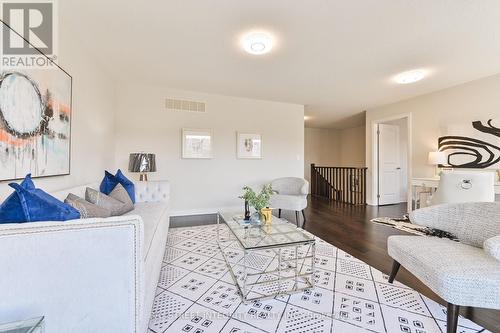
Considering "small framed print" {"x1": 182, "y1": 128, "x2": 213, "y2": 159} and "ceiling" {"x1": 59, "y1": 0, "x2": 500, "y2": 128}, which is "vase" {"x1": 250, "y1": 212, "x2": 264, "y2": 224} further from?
"small framed print" {"x1": 182, "y1": 128, "x2": 213, "y2": 159}

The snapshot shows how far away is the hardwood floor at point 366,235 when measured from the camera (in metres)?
1.51

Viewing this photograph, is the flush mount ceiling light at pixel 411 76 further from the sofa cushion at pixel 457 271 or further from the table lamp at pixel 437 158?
the sofa cushion at pixel 457 271

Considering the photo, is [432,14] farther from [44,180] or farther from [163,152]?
[163,152]

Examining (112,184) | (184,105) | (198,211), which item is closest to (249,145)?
(184,105)

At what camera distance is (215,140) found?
14.1ft

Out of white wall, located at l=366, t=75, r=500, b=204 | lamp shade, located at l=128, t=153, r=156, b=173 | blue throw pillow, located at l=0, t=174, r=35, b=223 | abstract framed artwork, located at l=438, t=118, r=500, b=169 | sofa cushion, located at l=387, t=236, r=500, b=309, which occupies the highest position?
white wall, located at l=366, t=75, r=500, b=204

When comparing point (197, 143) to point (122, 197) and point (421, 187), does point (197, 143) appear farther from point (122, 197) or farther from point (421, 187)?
point (421, 187)

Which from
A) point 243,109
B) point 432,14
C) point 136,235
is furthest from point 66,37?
point 432,14

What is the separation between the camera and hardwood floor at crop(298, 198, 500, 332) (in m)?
1.51

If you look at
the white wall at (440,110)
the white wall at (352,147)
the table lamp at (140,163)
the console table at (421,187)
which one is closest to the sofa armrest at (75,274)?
the table lamp at (140,163)

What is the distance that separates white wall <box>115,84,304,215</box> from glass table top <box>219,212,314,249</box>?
79.3 inches

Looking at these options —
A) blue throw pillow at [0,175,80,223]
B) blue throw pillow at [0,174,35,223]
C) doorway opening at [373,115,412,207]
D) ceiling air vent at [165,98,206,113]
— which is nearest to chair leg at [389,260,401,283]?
blue throw pillow at [0,175,80,223]

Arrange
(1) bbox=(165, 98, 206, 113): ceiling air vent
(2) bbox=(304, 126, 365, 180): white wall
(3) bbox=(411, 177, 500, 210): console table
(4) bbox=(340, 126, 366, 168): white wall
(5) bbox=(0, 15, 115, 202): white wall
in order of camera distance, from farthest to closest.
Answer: (2) bbox=(304, 126, 365, 180): white wall < (4) bbox=(340, 126, 366, 168): white wall < (1) bbox=(165, 98, 206, 113): ceiling air vent < (3) bbox=(411, 177, 500, 210): console table < (5) bbox=(0, 15, 115, 202): white wall

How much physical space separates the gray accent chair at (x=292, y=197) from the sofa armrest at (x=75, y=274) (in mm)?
2845
